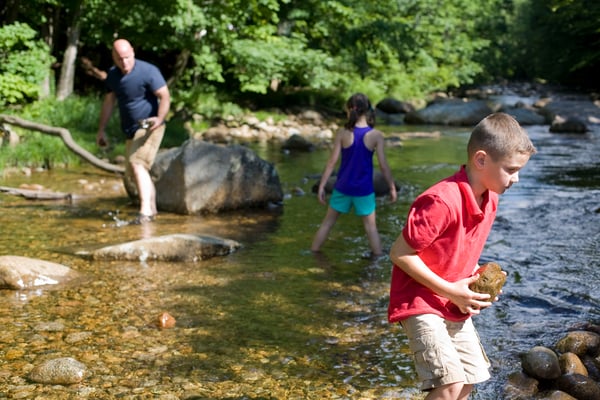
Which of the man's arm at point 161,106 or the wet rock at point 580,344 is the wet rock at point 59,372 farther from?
the man's arm at point 161,106

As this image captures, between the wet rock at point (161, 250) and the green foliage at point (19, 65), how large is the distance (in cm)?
802

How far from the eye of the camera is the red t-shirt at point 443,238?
2.97 metres

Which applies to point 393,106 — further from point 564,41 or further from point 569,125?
point 564,41

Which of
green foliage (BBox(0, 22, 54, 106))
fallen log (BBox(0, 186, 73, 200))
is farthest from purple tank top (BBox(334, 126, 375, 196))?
green foliage (BBox(0, 22, 54, 106))

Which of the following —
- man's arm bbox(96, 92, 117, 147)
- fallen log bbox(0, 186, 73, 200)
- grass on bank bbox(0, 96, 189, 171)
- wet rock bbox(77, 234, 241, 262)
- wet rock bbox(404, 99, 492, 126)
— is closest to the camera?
wet rock bbox(77, 234, 241, 262)

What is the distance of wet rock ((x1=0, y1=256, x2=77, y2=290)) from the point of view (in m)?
5.88

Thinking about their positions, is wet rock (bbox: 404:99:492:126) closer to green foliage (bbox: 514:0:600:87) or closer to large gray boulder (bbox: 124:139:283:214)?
green foliage (bbox: 514:0:600:87)

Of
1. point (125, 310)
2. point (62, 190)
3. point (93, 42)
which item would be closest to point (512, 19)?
point (93, 42)

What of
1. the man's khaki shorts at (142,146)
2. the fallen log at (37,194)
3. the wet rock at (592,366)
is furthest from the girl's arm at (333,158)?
the fallen log at (37,194)

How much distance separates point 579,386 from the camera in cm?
407

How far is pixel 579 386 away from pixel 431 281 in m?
1.61

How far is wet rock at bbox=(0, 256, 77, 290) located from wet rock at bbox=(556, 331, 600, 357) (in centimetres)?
385

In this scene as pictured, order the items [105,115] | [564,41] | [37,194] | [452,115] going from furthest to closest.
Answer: [564,41] < [452,115] < [37,194] < [105,115]

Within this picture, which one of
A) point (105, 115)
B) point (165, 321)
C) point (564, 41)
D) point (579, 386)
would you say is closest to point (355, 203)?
point (165, 321)
